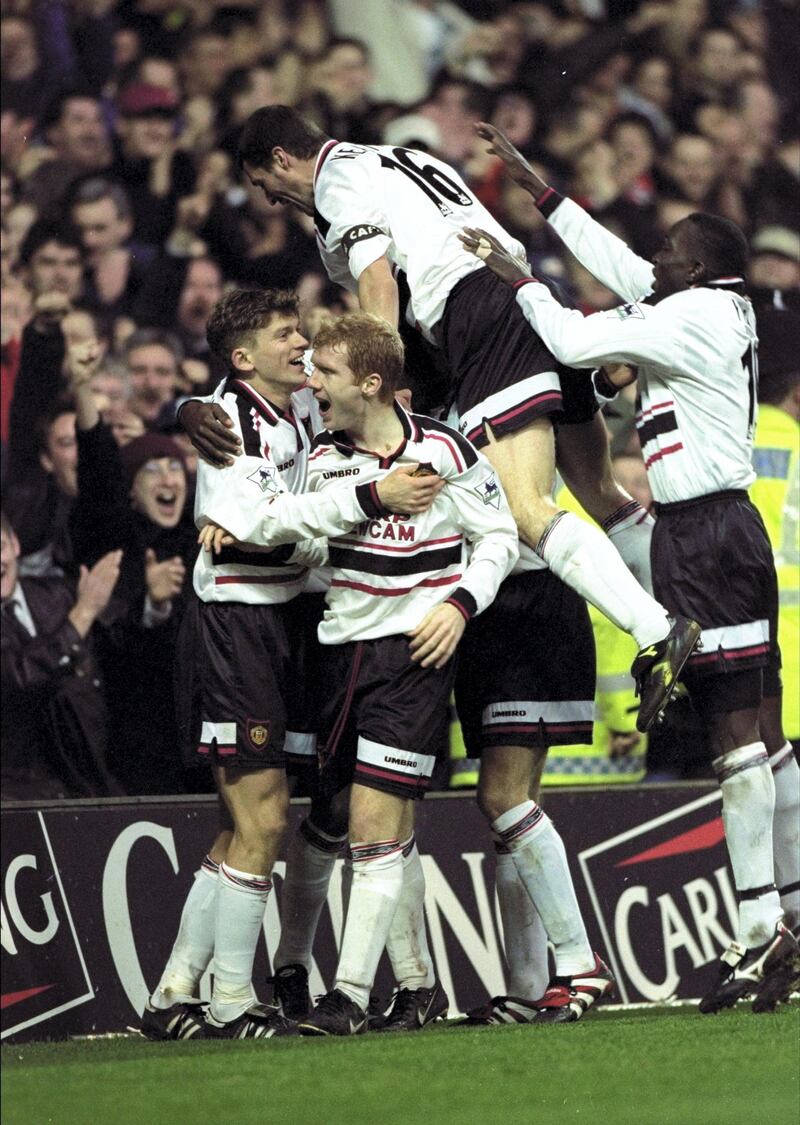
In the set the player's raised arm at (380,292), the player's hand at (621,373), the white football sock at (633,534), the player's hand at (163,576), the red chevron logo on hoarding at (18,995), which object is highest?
the player's raised arm at (380,292)

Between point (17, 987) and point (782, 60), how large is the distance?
6.03 meters

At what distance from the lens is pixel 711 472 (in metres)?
4.32

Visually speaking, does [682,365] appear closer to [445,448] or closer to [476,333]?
[476,333]

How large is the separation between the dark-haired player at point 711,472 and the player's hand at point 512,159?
40 cm

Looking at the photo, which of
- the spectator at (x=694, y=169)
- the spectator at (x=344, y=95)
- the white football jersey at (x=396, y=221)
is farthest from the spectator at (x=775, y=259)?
the white football jersey at (x=396, y=221)

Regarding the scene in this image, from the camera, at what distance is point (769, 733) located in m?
4.63

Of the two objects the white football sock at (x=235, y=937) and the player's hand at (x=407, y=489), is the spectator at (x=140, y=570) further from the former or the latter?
the player's hand at (x=407, y=489)

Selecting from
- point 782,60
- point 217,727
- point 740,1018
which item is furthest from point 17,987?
point 782,60

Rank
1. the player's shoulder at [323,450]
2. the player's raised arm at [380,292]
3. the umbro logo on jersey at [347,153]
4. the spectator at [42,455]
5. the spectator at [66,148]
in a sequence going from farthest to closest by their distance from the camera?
the spectator at [66,148]
the spectator at [42,455]
the umbro logo on jersey at [347,153]
the player's raised arm at [380,292]
the player's shoulder at [323,450]

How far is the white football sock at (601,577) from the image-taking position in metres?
4.06

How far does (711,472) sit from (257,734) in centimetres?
138

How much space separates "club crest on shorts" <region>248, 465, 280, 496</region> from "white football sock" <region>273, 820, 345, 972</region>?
88 centimetres

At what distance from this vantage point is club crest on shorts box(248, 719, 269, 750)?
A: 3.88m

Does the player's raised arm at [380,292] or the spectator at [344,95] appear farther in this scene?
the spectator at [344,95]
